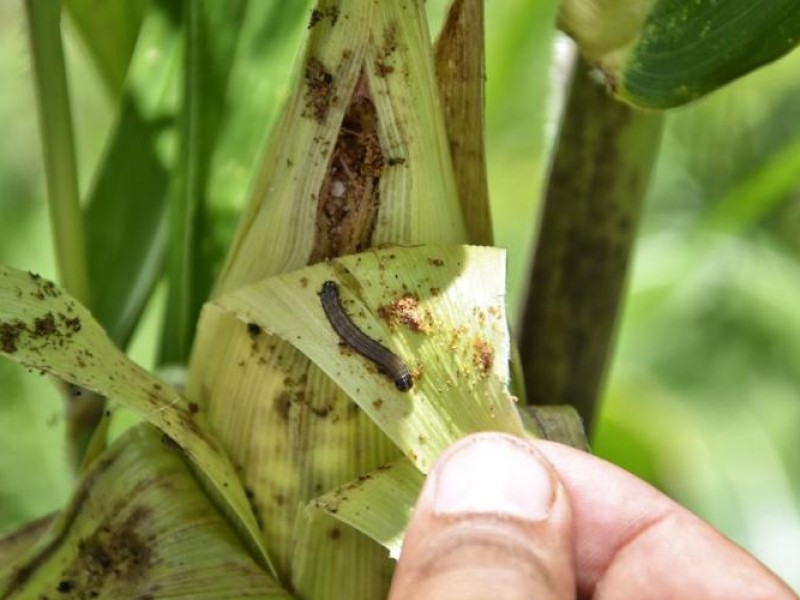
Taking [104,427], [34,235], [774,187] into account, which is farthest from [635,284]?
[104,427]

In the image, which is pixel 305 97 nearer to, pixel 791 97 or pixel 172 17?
pixel 172 17

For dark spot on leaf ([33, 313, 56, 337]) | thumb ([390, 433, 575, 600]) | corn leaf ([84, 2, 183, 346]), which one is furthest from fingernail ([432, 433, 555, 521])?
corn leaf ([84, 2, 183, 346])

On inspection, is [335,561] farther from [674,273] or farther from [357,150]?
[674,273]

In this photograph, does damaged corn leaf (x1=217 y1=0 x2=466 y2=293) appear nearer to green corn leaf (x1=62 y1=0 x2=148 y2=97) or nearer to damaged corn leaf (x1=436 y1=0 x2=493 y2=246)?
damaged corn leaf (x1=436 y1=0 x2=493 y2=246)

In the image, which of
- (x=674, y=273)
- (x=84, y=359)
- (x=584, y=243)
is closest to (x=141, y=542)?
(x=84, y=359)

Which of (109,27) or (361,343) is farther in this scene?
(109,27)

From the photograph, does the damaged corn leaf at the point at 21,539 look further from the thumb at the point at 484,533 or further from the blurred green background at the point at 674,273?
the thumb at the point at 484,533

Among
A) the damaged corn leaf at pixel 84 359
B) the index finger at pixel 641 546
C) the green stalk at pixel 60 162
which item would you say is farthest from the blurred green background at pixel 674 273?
the index finger at pixel 641 546
